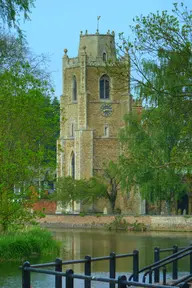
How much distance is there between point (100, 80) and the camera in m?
73.9

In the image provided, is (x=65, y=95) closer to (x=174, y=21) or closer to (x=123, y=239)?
(x=123, y=239)

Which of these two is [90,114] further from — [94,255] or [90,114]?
[94,255]

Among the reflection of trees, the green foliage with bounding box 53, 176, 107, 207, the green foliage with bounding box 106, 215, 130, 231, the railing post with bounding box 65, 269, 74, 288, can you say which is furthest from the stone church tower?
the railing post with bounding box 65, 269, 74, 288

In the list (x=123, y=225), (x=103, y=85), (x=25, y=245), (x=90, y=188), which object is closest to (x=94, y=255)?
(x=25, y=245)

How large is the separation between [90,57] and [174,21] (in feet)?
170

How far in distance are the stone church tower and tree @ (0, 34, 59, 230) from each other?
138 feet

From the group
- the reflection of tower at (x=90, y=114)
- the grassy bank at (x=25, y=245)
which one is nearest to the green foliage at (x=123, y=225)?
the reflection of tower at (x=90, y=114)

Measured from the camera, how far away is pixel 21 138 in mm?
29266

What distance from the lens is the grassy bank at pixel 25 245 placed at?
2642cm

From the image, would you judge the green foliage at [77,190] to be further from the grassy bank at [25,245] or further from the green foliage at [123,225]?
the grassy bank at [25,245]

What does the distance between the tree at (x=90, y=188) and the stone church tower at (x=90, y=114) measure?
13.2ft

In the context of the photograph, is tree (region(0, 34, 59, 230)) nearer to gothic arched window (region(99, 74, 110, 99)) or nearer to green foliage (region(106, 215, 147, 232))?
green foliage (region(106, 215, 147, 232))

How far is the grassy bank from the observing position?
86.7 feet

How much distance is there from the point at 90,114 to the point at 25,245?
46697 mm
